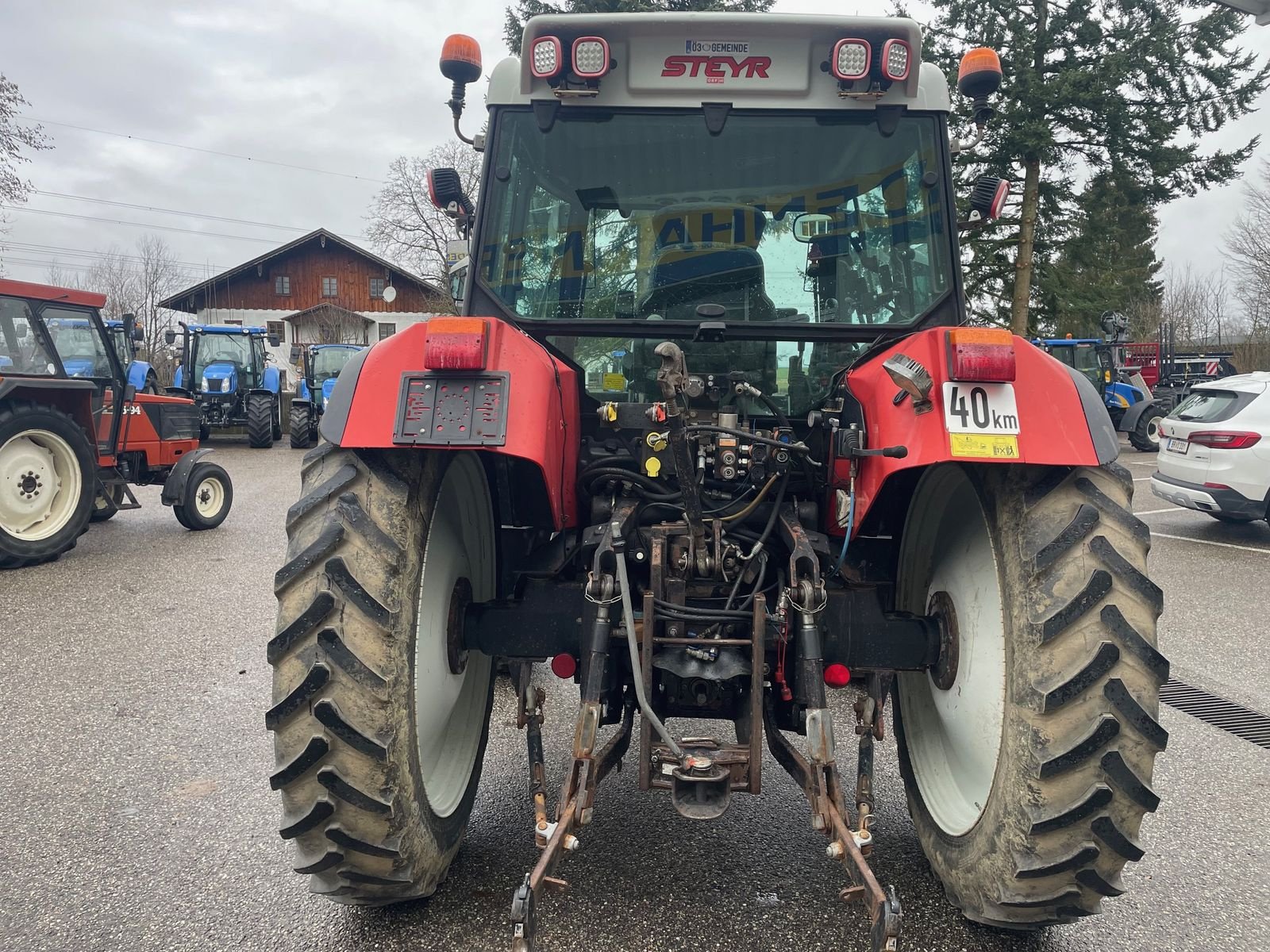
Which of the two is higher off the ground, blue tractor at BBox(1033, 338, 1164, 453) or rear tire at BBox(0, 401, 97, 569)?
blue tractor at BBox(1033, 338, 1164, 453)

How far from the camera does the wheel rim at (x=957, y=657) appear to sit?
2.39 meters

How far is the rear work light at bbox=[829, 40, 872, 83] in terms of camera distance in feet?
9.14

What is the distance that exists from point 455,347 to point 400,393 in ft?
0.63

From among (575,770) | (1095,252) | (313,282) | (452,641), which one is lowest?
(575,770)

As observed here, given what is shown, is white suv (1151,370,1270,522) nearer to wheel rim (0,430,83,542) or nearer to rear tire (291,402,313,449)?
wheel rim (0,430,83,542)

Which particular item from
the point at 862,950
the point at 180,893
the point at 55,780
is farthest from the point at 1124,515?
the point at 55,780

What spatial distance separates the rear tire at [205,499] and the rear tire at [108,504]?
614 millimetres

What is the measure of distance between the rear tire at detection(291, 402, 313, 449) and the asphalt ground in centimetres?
1459

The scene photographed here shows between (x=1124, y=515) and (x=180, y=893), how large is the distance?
298cm

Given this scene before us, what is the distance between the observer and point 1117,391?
19.7 metres

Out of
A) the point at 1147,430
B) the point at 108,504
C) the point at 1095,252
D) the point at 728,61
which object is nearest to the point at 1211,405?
the point at 728,61

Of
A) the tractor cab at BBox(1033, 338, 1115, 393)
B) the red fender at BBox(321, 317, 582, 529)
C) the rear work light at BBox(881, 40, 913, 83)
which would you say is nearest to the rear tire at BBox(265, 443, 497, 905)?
the red fender at BBox(321, 317, 582, 529)

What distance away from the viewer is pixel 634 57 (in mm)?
2920

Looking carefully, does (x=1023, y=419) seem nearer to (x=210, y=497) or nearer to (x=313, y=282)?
(x=210, y=497)
